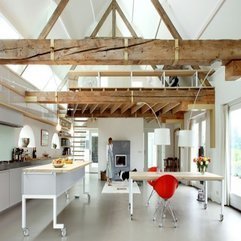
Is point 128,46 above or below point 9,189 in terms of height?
above

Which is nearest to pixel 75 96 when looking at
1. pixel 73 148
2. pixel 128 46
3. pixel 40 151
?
pixel 40 151

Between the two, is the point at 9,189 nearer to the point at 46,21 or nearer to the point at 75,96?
the point at 75,96

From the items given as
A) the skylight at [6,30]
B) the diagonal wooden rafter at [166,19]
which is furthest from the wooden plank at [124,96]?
the skylight at [6,30]

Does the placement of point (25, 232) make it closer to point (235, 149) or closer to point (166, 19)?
point (235, 149)

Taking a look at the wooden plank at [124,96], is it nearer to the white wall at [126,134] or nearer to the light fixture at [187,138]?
the light fixture at [187,138]

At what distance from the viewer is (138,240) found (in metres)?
4.38

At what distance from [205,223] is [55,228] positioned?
2558 mm

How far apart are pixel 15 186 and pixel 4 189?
1.94ft

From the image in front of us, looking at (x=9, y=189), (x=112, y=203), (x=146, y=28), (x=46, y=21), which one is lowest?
(x=112, y=203)

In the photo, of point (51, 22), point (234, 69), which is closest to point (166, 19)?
point (51, 22)

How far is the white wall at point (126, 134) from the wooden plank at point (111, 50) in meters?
9.06

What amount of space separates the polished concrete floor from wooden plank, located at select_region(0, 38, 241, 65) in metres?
2.55

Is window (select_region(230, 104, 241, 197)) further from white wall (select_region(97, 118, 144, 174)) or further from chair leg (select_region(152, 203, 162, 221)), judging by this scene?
white wall (select_region(97, 118, 144, 174))

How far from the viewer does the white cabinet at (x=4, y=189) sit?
595cm
